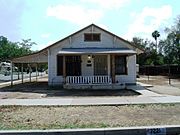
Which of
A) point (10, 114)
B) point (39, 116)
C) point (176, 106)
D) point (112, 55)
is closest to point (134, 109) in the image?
point (176, 106)

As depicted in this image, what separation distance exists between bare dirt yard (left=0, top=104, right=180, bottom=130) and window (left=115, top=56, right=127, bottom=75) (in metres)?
14.0

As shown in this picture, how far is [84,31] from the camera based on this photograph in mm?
28109

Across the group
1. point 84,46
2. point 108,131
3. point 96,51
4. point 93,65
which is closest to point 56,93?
point 96,51

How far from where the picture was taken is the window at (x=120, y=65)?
28.2 metres

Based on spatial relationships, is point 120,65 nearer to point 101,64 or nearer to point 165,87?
point 101,64

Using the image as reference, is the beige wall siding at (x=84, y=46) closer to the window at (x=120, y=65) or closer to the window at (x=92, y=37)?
the window at (x=92, y=37)

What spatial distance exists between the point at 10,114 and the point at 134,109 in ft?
15.1

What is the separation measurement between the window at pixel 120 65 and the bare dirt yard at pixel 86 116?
550 inches

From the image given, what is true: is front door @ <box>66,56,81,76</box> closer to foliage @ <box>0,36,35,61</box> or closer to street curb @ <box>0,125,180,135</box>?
street curb @ <box>0,125,180,135</box>

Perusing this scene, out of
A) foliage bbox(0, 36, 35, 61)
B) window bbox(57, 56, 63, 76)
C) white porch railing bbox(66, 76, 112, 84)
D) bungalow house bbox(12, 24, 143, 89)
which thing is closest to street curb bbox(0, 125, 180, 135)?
white porch railing bbox(66, 76, 112, 84)

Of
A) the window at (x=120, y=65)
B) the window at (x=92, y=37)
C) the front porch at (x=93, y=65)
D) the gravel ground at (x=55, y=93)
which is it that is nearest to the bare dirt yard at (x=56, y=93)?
the gravel ground at (x=55, y=93)

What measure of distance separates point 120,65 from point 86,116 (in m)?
16.9

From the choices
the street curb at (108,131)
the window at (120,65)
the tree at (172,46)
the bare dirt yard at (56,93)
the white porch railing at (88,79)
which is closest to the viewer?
the street curb at (108,131)

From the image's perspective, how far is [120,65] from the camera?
2830 cm
